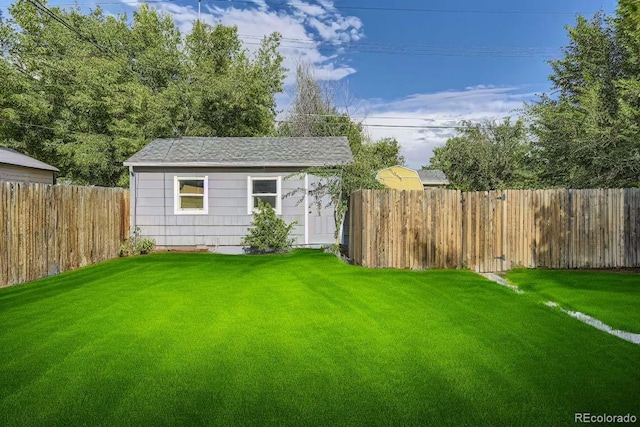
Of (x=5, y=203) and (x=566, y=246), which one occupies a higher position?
(x=5, y=203)

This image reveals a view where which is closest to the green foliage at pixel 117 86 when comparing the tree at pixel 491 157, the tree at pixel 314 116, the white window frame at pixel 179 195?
the tree at pixel 314 116

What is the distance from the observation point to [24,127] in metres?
20.0

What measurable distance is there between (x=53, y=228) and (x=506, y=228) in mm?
9756

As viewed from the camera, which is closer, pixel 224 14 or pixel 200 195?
pixel 200 195

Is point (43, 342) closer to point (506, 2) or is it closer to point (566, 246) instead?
point (566, 246)

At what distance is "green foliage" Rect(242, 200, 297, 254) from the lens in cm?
1147

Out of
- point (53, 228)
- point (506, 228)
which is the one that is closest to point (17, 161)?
point (53, 228)

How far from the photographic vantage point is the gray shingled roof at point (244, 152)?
40.2ft

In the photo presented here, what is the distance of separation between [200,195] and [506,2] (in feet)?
57.6

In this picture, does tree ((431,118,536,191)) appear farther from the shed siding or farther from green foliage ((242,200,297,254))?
the shed siding

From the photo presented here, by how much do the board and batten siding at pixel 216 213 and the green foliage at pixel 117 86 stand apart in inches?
288

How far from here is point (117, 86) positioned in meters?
19.5

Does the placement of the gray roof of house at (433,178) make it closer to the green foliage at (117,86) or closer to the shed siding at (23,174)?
the green foliage at (117,86)

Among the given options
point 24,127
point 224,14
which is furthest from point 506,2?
point 24,127
